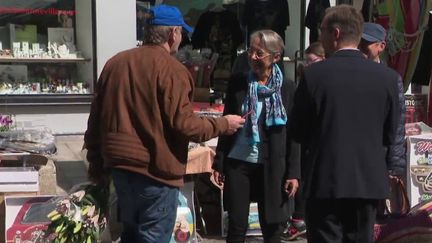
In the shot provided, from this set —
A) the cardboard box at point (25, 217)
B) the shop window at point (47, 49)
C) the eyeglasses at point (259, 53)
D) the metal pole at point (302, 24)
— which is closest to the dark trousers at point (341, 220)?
the eyeglasses at point (259, 53)

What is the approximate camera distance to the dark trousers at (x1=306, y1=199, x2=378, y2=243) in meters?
3.12

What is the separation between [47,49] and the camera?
7766mm

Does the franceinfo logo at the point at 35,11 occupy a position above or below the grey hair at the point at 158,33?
above

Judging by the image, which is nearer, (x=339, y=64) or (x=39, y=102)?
(x=339, y=64)

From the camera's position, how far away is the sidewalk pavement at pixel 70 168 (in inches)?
210

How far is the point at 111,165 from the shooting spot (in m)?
3.24

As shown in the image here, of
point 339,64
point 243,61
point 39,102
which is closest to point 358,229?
point 339,64

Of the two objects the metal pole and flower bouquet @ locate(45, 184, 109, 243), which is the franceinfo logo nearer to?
the metal pole

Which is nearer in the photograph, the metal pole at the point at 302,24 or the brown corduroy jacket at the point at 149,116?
the brown corduroy jacket at the point at 149,116

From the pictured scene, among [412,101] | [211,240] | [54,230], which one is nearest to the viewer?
[54,230]

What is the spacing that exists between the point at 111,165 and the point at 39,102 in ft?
14.4

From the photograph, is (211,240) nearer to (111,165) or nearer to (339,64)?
(111,165)

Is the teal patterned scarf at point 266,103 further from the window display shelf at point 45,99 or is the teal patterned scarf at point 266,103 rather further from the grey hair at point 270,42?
the window display shelf at point 45,99

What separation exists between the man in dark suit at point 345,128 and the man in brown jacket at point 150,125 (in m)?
0.55
